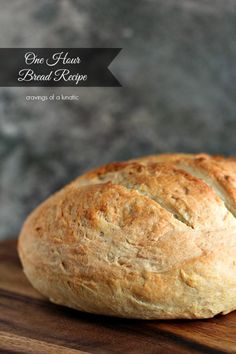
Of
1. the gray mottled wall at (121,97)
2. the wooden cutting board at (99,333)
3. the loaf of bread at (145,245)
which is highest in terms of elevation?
the gray mottled wall at (121,97)

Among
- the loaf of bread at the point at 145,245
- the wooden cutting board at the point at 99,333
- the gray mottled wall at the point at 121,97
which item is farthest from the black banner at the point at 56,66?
the wooden cutting board at the point at 99,333

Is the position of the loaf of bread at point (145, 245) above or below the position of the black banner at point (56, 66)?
below

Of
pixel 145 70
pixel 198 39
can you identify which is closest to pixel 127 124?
pixel 145 70

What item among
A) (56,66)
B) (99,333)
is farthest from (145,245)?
(56,66)

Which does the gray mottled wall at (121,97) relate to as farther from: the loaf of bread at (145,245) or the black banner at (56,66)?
the loaf of bread at (145,245)

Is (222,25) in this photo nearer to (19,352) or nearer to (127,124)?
(127,124)

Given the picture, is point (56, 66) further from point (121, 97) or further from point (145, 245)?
point (145, 245)

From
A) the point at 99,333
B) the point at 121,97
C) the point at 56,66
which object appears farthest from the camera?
the point at 121,97
